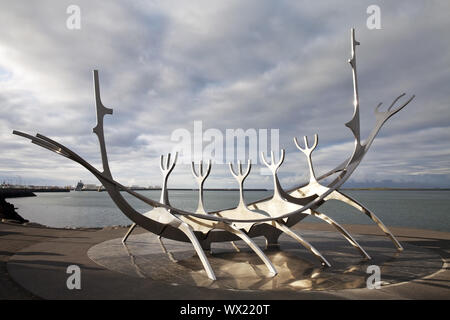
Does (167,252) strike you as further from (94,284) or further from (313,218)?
(313,218)

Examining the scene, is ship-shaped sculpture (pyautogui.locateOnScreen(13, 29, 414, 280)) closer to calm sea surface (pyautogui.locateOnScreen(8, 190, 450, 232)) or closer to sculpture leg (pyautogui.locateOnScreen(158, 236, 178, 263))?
sculpture leg (pyautogui.locateOnScreen(158, 236, 178, 263))

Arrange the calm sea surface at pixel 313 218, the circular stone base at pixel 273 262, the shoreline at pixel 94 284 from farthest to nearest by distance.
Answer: the calm sea surface at pixel 313 218 → the circular stone base at pixel 273 262 → the shoreline at pixel 94 284

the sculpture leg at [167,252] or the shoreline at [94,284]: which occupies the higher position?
the shoreline at [94,284]

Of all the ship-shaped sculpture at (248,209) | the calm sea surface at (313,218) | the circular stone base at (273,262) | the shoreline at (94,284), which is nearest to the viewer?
the shoreline at (94,284)

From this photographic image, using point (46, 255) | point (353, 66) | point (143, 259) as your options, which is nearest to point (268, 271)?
point (143, 259)

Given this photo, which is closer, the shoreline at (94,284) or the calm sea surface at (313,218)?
the shoreline at (94,284)

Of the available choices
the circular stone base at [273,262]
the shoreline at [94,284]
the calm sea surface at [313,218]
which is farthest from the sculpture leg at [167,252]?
the calm sea surface at [313,218]

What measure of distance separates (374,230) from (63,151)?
1592cm

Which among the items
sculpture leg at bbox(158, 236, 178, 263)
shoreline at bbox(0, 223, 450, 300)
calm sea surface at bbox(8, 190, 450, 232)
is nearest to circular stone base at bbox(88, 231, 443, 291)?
sculpture leg at bbox(158, 236, 178, 263)

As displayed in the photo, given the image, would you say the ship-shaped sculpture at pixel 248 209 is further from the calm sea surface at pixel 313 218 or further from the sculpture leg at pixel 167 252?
the calm sea surface at pixel 313 218

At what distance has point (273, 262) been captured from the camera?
10164 mm

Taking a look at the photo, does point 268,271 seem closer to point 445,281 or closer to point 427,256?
point 445,281

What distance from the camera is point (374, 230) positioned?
56.9ft

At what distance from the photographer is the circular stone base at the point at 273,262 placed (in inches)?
308
